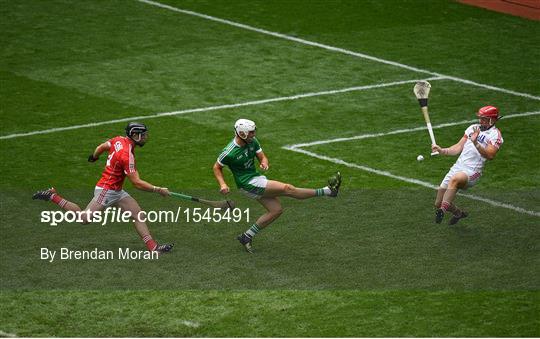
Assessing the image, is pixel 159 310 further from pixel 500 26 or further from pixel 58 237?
pixel 500 26

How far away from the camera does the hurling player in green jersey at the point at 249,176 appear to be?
18.6 meters

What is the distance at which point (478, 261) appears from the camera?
18.4m

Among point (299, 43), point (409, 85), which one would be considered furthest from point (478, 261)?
point (299, 43)

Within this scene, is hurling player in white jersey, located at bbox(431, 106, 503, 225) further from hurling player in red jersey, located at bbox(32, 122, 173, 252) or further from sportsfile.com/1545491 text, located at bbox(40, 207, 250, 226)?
hurling player in red jersey, located at bbox(32, 122, 173, 252)

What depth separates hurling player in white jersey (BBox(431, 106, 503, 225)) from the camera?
19.5 metres

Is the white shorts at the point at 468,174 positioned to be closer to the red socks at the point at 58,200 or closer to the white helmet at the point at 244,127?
the white helmet at the point at 244,127

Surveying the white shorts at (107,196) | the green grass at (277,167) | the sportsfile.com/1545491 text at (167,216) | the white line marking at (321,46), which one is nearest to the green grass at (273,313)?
the green grass at (277,167)

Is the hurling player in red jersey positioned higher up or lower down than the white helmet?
lower down

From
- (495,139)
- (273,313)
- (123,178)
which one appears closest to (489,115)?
(495,139)

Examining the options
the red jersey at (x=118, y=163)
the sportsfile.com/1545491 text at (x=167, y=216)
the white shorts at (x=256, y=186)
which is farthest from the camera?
the sportsfile.com/1545491 text at (x=167, y=216)

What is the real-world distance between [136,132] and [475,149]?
534 cm

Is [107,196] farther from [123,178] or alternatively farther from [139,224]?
[139,224]

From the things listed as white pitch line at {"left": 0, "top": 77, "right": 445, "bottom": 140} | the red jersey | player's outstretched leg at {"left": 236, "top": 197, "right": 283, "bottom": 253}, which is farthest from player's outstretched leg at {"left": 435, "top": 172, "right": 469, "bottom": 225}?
white pitch line at {"left": 0, "top": 77, "right": 445, "bottom": 140}

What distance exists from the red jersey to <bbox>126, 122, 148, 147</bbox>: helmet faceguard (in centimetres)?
9
